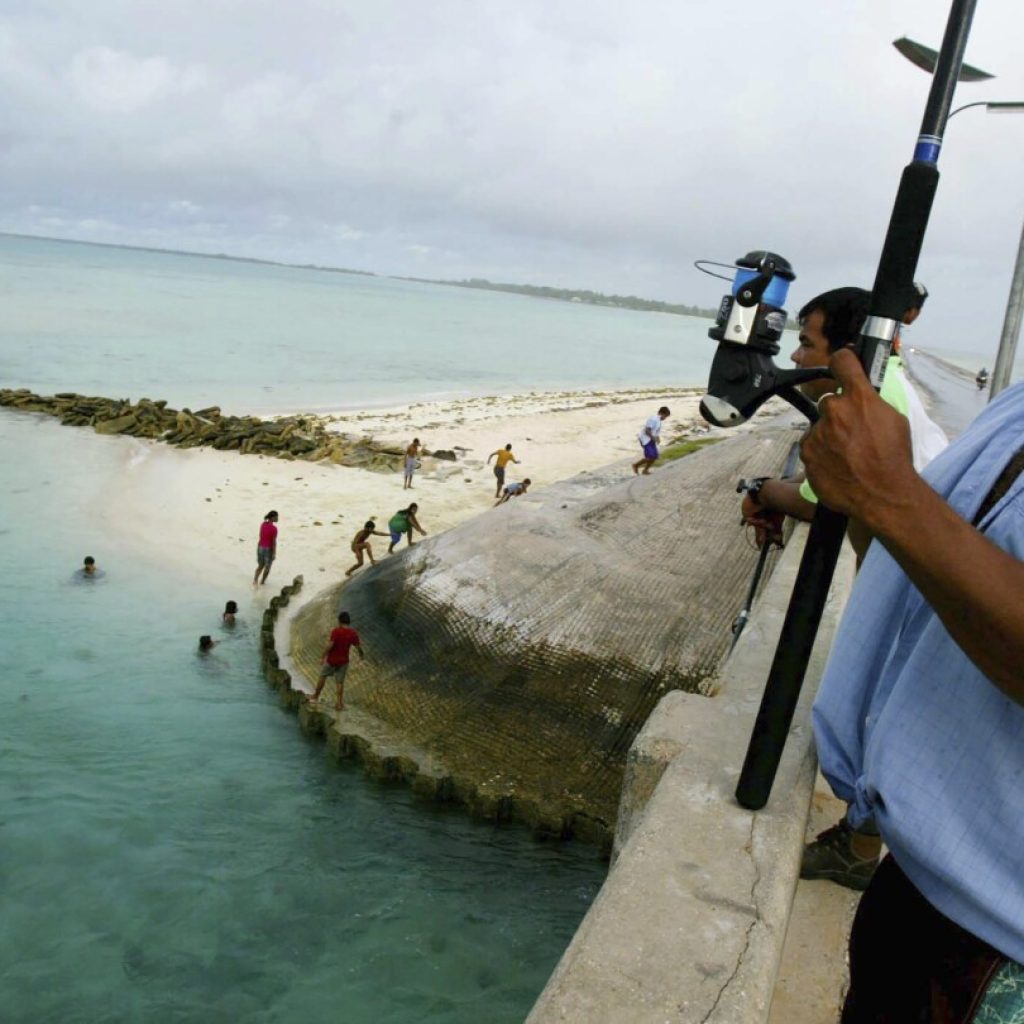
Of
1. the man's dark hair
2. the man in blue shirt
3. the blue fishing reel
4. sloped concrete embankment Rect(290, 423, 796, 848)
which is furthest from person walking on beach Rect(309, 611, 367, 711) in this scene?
the man in blue shirt

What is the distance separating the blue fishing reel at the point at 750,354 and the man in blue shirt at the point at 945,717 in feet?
1.32

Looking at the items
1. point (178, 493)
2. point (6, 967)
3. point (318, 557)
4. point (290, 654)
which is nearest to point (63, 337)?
point (178, 493)

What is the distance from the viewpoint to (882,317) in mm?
2109

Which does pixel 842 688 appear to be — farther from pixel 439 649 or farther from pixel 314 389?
pixel 314 389

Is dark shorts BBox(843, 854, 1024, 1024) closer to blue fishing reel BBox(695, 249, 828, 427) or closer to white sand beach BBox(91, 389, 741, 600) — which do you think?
blue fishing reel BBox(695, 249, 828, 427)

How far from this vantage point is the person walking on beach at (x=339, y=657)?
10.3 metres

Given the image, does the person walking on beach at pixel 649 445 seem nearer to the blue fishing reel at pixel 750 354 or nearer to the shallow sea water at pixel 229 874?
the shallow sea water at pixel 229 874

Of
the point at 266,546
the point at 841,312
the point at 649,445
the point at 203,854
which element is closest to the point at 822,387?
the point at 841,312

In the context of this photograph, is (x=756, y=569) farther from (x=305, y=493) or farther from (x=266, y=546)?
(x=305, y=493)

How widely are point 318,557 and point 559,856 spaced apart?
10.1 meters

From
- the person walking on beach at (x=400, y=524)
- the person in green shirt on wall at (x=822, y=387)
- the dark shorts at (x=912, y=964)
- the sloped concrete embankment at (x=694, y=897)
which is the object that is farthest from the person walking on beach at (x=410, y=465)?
the dark shorts at (x=912, y=964)

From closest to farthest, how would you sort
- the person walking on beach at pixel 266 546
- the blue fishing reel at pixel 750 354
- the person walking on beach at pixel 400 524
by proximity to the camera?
the blue fishing reel at pixel 750 354 < the person walking on beach at pixel 266 546 < the person walking on beach at pixel 400 524

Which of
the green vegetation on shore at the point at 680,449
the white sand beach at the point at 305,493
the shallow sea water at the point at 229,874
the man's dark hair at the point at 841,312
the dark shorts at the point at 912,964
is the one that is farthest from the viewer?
the green vegetation on shore at the point at 680,449

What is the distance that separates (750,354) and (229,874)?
8.26 metres
